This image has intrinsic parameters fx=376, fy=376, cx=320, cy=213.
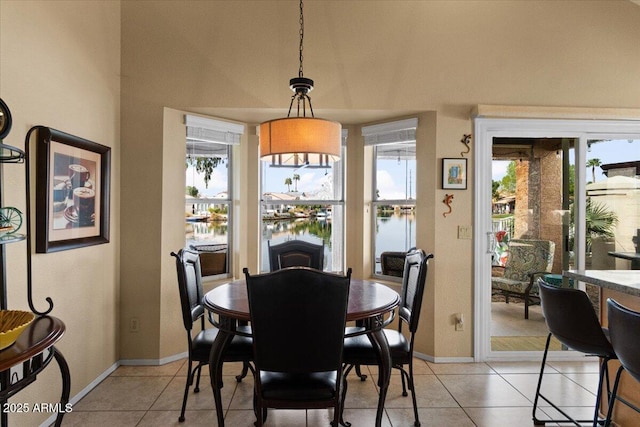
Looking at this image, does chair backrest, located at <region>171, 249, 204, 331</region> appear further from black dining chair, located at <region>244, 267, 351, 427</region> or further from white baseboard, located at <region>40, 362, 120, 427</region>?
white baseboard, located at <region>40, 362, 120, 427</region>

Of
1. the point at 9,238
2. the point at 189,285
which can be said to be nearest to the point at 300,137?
the point at 189,285

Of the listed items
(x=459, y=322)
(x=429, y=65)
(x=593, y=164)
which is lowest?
(x=459, y=322)

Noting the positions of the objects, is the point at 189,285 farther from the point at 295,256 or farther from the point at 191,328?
the point at 295,256

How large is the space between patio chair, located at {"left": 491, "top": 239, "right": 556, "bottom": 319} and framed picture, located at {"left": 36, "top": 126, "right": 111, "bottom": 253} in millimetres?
3392

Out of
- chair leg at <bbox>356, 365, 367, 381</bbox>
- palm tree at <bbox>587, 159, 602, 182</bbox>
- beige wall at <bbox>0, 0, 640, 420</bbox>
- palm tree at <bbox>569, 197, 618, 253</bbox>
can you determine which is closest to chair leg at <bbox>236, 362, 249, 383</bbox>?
beige wall at <bbox>0, 0, 640, 420</bbox>

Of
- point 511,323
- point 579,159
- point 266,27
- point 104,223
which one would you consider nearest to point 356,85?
point 266,27

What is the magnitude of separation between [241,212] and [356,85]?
1660 mm

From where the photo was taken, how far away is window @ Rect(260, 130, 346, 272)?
156 inches

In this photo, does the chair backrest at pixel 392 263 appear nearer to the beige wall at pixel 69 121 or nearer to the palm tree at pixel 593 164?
the palm tree at pixel 593 164

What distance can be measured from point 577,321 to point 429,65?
236cm

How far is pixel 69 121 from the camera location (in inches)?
99.3

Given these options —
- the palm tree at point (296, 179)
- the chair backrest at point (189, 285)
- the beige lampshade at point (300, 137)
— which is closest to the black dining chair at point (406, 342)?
the beige lampshade at point (300, 137)

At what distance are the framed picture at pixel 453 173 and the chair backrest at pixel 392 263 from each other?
846 mm

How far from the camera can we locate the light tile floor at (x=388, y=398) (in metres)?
2.41
